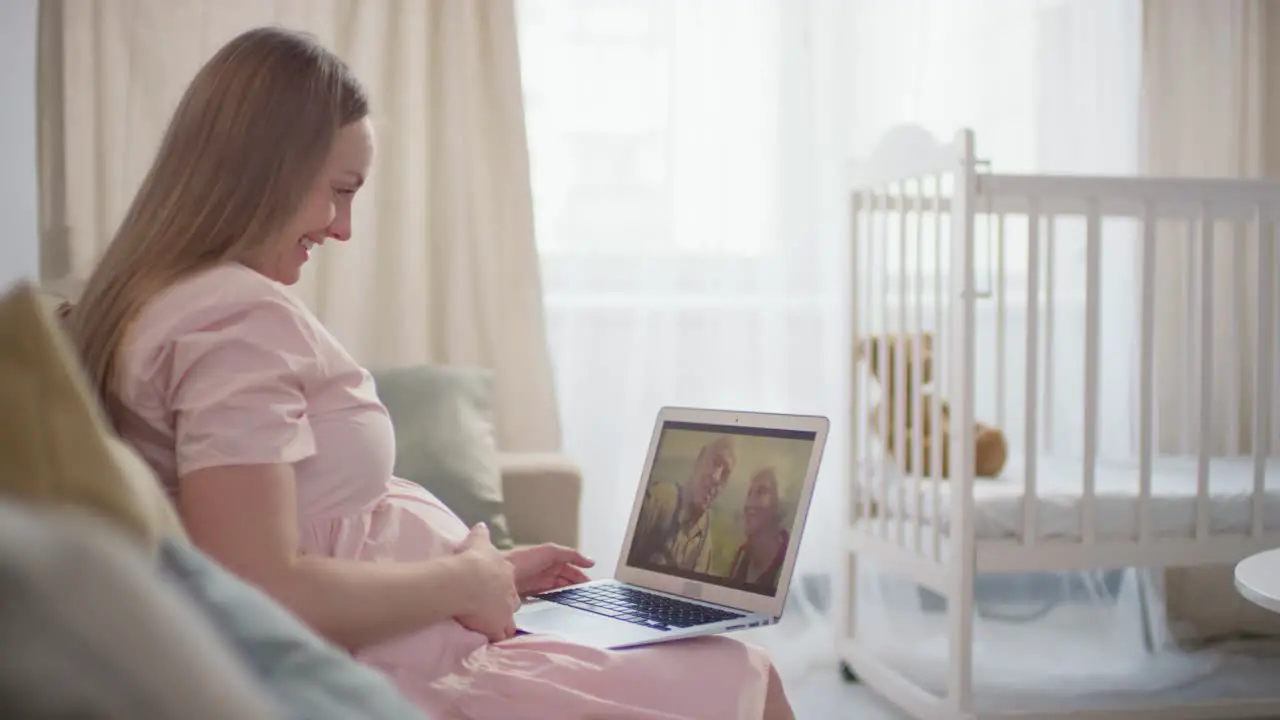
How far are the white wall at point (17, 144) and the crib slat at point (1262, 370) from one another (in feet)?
7.45

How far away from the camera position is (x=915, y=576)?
2.38 m

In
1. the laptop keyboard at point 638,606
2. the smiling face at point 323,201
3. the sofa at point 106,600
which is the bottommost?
the laptop keyboard at point 638,606

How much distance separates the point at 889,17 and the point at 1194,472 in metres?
1.38

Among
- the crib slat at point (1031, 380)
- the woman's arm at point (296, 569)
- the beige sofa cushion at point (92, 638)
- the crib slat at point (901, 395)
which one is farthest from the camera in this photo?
the crib slat at point (901, 395)

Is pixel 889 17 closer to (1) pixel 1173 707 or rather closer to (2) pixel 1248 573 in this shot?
(1) pixel 1173 707

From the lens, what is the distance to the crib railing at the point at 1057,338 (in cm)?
220

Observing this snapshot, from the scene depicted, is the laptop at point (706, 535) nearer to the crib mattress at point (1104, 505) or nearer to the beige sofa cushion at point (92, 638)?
the beige sofa cushion at point (92, 638)

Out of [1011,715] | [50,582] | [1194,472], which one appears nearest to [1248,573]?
[1011,715]

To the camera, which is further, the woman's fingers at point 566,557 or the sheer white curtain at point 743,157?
the sheer white curtain at point 743,157

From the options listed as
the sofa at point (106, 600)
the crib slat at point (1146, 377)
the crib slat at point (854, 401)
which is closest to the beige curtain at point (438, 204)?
the crib slat at point (854, 401)

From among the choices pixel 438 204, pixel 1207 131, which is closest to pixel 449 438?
pixel 438 204

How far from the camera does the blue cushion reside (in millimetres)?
551

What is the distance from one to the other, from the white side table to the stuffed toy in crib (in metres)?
0.87

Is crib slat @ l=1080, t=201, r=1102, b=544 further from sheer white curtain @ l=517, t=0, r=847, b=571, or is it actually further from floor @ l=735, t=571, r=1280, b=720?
sheer white curtain @ l=517, t=0, r=847, b=571
